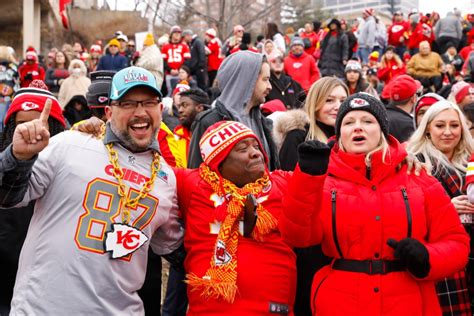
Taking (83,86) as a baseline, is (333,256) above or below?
below

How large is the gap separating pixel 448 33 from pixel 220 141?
18.7 m

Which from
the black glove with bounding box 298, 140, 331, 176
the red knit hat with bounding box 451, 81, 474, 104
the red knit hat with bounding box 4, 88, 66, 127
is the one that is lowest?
the black glove with bounding box 298, 140, 331, 176

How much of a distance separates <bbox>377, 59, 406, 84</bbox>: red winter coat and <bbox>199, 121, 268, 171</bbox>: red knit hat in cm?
1301

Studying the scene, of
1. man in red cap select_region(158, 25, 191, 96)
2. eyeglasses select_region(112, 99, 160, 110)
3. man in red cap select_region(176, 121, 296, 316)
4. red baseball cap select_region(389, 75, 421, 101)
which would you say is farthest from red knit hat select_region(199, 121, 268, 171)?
man in red cap select_region(158, 25, 191, 96)

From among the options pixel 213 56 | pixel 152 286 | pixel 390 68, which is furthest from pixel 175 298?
pixel 213 56

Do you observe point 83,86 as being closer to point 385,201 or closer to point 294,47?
point 294,47

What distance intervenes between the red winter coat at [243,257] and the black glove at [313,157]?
70 cm

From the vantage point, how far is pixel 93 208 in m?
3.51

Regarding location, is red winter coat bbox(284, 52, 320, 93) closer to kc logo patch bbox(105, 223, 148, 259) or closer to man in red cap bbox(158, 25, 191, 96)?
man in red cap bbox(158, 25, 191, 96)

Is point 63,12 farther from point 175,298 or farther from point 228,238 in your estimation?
point 228,238

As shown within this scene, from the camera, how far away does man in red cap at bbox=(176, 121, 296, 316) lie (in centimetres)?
385

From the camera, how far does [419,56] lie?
16641 mm

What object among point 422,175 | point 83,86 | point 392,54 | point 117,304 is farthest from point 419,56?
point 117,304

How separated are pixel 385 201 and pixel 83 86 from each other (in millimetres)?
10955
